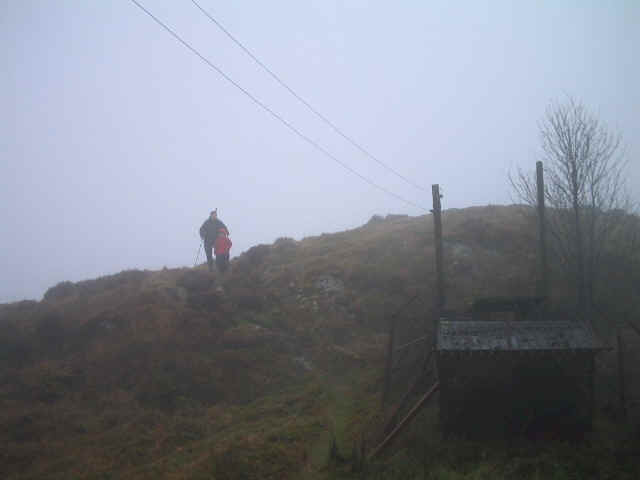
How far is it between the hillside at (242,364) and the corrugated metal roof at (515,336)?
4.97ft

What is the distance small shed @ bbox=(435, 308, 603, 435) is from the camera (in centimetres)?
816

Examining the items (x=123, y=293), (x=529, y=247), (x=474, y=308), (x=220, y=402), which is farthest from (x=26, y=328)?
(x=529, y=247)

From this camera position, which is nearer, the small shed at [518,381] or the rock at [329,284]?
the small shed at [518,381]

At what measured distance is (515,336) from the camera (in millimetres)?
8719

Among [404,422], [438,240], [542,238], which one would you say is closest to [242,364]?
[438,240]

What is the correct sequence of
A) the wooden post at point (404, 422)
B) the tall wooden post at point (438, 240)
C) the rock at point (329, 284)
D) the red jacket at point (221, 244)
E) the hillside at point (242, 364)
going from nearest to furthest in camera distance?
1. the wooden post at point (404, 422)
2. the hillside at point (242, 364)
3. the tall wooden post at point (438, 240)
4. the rock at point (329, 284)
5. the red jacket at point (221, 244)

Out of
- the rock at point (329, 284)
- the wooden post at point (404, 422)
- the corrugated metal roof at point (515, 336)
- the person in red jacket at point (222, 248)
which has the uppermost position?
the person in red jacket at point (222, 248)

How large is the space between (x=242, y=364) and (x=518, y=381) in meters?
7.25

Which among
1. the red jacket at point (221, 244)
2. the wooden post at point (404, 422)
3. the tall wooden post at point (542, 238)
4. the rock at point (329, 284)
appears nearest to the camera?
the wooden post at point (404, 422)

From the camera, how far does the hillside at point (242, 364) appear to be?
8.35 meters

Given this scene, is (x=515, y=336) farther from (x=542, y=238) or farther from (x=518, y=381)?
(x=542, y=238)

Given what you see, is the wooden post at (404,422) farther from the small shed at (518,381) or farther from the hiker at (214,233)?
the hiker at (214,233)

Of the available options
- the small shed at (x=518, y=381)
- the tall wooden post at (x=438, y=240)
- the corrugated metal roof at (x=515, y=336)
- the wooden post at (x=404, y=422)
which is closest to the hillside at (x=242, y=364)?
the wooden post at (x=404, y=422)

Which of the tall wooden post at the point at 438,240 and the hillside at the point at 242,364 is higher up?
the tall wooden post at the point at 438,240
